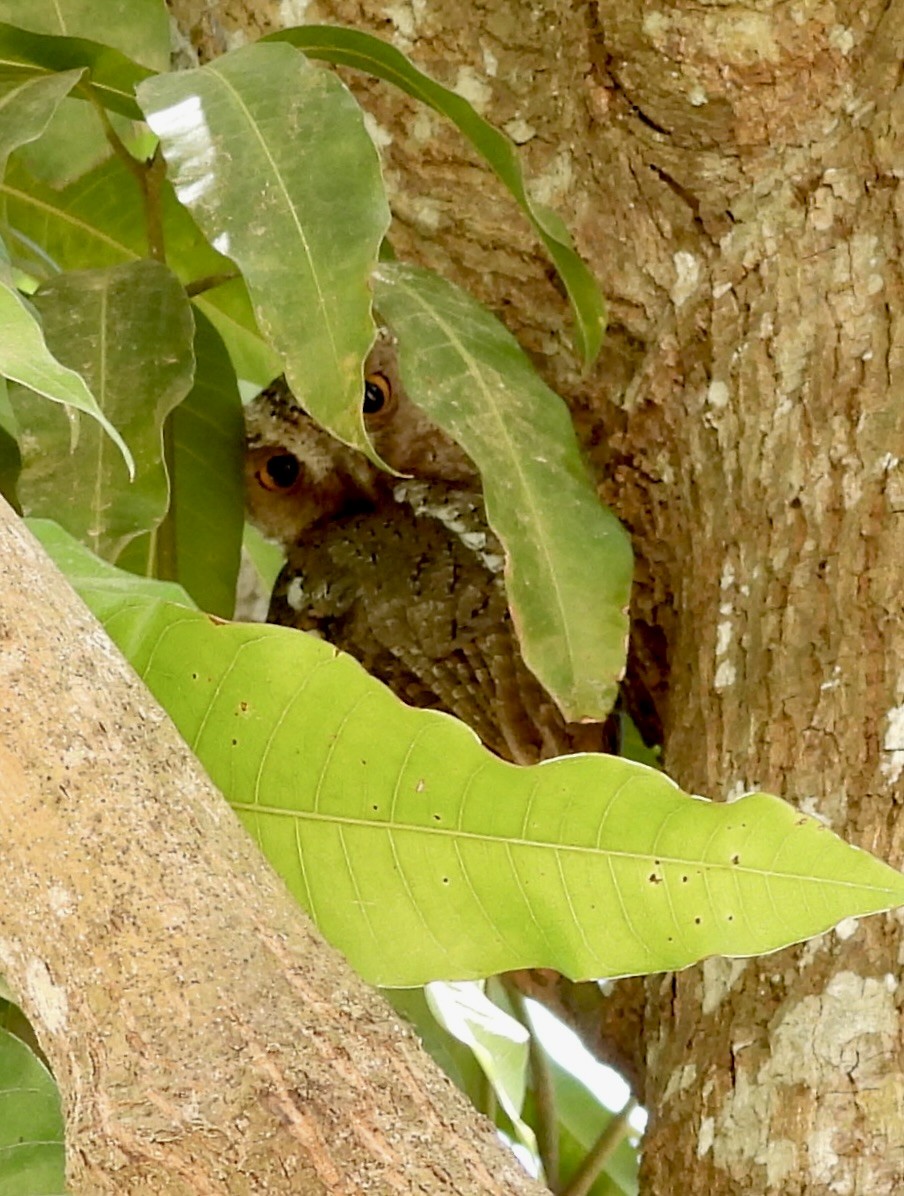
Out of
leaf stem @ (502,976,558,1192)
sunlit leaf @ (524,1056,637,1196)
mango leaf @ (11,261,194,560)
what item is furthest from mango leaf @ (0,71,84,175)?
sunlit leaf @ (524,1056,637,1196)

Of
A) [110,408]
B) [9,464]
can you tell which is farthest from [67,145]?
[110,408]

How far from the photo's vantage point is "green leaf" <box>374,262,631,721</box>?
1092 mm

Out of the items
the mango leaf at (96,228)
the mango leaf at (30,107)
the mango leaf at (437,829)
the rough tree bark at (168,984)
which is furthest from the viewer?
the mango leaf at (96,228)

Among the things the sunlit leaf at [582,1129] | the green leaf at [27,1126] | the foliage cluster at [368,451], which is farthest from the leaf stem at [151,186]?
the sunlit leaf at [582,1129]

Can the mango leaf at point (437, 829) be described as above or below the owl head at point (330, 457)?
below

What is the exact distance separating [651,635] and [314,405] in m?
0.55

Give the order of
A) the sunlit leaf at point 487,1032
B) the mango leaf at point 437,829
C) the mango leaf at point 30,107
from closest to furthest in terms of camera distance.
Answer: the mango leaf at point 437,829, the mango leaf at point 30,107, the sunlit leaf at point 487,1032

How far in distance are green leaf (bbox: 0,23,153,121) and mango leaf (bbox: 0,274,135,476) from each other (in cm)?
47

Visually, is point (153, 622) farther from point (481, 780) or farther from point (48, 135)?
point (48, 135)

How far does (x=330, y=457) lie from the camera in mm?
1777

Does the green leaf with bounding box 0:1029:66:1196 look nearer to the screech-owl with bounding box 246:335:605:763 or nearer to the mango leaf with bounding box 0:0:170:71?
the screech-owl with bounding box 246:335:605:763

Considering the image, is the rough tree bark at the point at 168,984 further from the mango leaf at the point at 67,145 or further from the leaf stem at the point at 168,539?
the mango leaf at the point at 67,145

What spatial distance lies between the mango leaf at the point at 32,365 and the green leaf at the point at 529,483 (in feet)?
1.43

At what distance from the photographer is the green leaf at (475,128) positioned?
1104 millimetres
